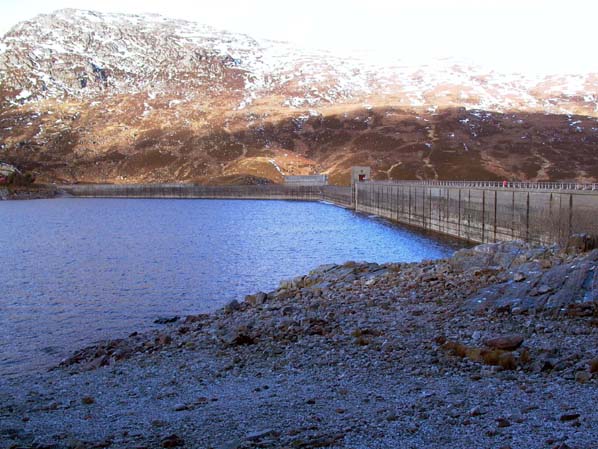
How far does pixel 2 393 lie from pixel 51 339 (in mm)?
8234

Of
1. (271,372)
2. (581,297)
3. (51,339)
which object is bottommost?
(51,339)

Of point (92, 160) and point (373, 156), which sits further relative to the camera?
point (92, 160)

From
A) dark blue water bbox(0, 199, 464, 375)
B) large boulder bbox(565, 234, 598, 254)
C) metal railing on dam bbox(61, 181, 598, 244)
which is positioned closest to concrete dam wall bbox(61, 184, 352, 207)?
metal railing on dam bbox(61, 181, 598, 244)

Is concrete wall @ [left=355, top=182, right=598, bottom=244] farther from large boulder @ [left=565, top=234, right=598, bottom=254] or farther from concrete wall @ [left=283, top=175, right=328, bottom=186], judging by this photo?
concrete wall @ [left=283, top=175, right=328, bottom=186]

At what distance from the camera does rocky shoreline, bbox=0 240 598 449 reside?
9672 millimetres

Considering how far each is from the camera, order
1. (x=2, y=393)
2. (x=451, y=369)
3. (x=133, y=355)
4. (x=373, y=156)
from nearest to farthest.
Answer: (x=451, y=369), (x=2, y=393), (x=133, y=355), (x=373, y=156)

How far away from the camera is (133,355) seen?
17672 mm

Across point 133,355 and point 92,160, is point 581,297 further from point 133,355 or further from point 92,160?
point 92,160

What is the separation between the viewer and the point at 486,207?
54438 mm

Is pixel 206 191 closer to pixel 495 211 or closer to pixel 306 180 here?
pixel 306 180

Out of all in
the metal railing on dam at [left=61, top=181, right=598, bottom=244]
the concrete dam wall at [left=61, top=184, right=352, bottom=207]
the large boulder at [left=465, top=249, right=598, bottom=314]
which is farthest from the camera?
the concrete dam wall at [left=61, top=184, right=352, bottom=207]

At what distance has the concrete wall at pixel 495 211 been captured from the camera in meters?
38.5

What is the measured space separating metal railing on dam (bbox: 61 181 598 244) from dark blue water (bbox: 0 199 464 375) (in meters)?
3.90

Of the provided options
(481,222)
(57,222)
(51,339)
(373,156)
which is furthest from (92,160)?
(51,339)
